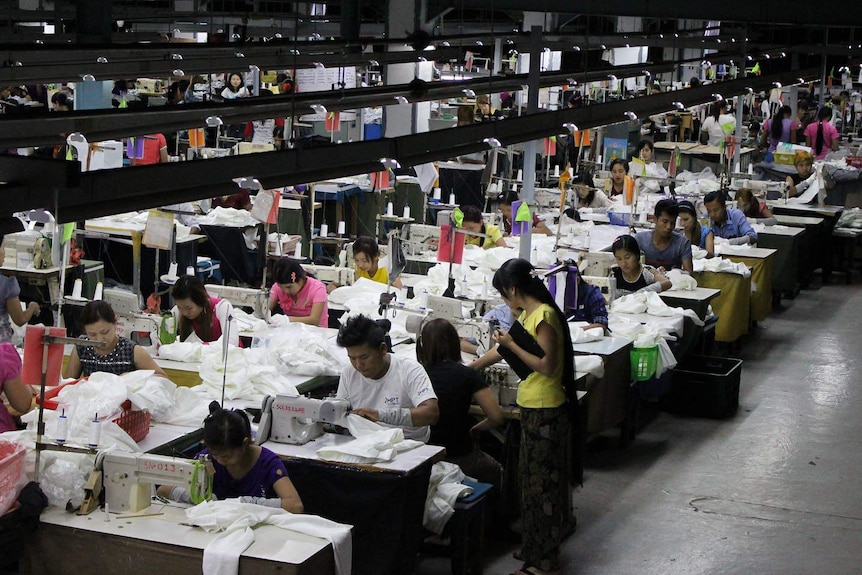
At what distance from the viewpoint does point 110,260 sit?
10.9 metres

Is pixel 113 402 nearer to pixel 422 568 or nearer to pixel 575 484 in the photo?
pixel 422 568

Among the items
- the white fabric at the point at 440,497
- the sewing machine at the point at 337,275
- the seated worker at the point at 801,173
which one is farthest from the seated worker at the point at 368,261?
the seated worker at the point at 801,173

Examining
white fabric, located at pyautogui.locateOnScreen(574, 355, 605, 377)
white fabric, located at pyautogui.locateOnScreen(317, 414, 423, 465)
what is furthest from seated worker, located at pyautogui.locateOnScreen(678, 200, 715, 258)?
white fabric, located at pyautogui.locateOnScreen(317, 414, 423, 465)

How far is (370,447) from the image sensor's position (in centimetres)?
534

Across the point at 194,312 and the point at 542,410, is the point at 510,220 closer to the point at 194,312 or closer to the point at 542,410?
the point at 194,312

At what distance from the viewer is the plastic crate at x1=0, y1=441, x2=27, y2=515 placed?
4484mm

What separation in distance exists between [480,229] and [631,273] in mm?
1846

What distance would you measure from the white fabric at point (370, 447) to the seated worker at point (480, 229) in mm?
4894

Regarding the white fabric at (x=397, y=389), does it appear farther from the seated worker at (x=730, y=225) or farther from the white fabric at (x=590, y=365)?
the seated worker at (x=730, y=225)

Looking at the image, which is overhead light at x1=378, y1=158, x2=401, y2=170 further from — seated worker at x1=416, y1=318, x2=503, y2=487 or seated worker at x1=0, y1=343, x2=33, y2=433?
seated worker at x1=0, y1=343, x2=33, y2=433

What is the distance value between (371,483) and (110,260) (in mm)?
6298

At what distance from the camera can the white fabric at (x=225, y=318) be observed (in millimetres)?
6159

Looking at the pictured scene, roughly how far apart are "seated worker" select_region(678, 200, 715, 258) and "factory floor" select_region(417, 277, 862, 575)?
44.3 inches

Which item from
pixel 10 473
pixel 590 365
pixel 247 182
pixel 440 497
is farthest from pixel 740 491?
pixel 10 473
